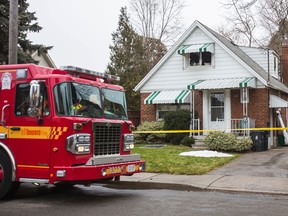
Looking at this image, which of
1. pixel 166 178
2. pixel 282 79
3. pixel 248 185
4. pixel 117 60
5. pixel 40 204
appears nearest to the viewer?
pixel 40 204

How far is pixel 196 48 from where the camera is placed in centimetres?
2164

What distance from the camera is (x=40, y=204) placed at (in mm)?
8133

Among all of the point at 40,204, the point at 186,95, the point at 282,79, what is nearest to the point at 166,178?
the point at 40,204

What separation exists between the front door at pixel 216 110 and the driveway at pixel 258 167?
4.72 metres

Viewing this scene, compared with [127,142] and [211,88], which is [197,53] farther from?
[127,142]

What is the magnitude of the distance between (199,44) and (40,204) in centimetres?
1577

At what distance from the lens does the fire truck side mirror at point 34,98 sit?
25.7ft

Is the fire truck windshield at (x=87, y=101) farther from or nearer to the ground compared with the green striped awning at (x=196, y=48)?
nearer to the ground

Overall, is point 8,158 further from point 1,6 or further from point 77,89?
point 1,6

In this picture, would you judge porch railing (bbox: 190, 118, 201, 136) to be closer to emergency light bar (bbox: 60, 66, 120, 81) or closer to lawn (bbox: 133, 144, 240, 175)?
lawn (bbox: 133, 144, 240, 175)

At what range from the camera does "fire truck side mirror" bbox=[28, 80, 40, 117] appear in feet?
25.7

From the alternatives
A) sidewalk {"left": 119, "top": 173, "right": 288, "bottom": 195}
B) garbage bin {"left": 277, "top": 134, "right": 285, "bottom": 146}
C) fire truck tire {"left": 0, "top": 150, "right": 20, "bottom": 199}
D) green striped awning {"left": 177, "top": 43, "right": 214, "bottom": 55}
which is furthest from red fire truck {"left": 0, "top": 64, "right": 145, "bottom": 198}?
garbage bin {"left": 277, "top": 134, "right": 285, "bottom": 146}

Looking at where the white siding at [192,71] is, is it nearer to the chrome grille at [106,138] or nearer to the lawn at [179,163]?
the lawn at [179,163]

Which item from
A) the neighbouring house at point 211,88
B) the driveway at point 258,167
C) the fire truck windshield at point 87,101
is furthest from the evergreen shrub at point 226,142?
the fire truck windshield at point 87,101
